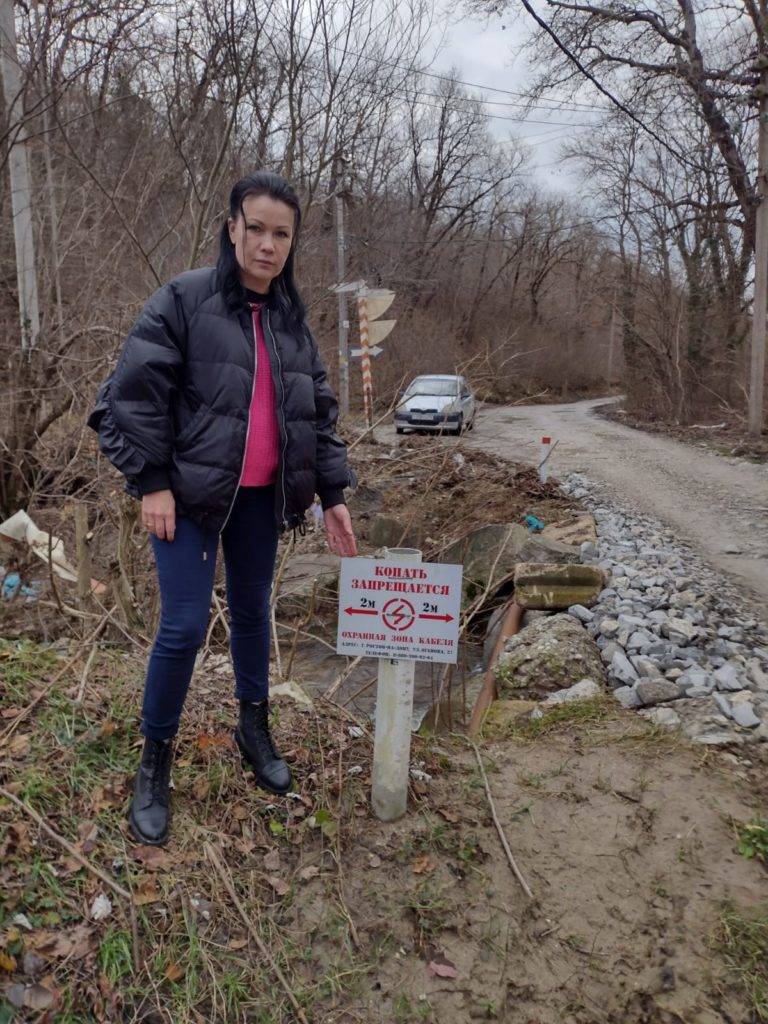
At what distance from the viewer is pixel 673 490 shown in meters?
10.4

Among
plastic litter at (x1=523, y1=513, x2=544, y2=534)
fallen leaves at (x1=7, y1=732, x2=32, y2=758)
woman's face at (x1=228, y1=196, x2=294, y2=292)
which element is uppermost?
woman's face at (x1=228, y1=196, x2=294, y2=292)

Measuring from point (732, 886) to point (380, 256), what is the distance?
66.0ft

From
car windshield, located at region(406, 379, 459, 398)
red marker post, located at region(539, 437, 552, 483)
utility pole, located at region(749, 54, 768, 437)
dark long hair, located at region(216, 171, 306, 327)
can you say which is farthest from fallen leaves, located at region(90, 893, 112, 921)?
car windshield, located at region(406, 379, 459, 398)

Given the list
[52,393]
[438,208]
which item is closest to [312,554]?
[52,393]

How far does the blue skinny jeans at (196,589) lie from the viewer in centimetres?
227

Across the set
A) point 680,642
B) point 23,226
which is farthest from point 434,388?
point 680,642

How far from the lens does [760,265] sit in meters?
13.9

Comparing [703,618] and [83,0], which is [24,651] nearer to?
[703,618]

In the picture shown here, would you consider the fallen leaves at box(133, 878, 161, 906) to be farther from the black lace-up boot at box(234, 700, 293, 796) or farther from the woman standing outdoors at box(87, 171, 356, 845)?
the black lace-up boot at box(234, 700, 293, 796)

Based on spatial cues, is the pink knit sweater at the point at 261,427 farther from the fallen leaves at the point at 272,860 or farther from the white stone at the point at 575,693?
the white stone at the point at 575,693

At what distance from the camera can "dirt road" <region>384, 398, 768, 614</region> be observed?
7.07 metres

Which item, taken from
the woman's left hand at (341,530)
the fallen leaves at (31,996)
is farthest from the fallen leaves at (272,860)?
the woman's left hand at (341,530)

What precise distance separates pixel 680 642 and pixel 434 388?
603 inches

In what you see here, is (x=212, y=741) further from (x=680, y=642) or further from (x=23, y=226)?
(x=23, y=226)
